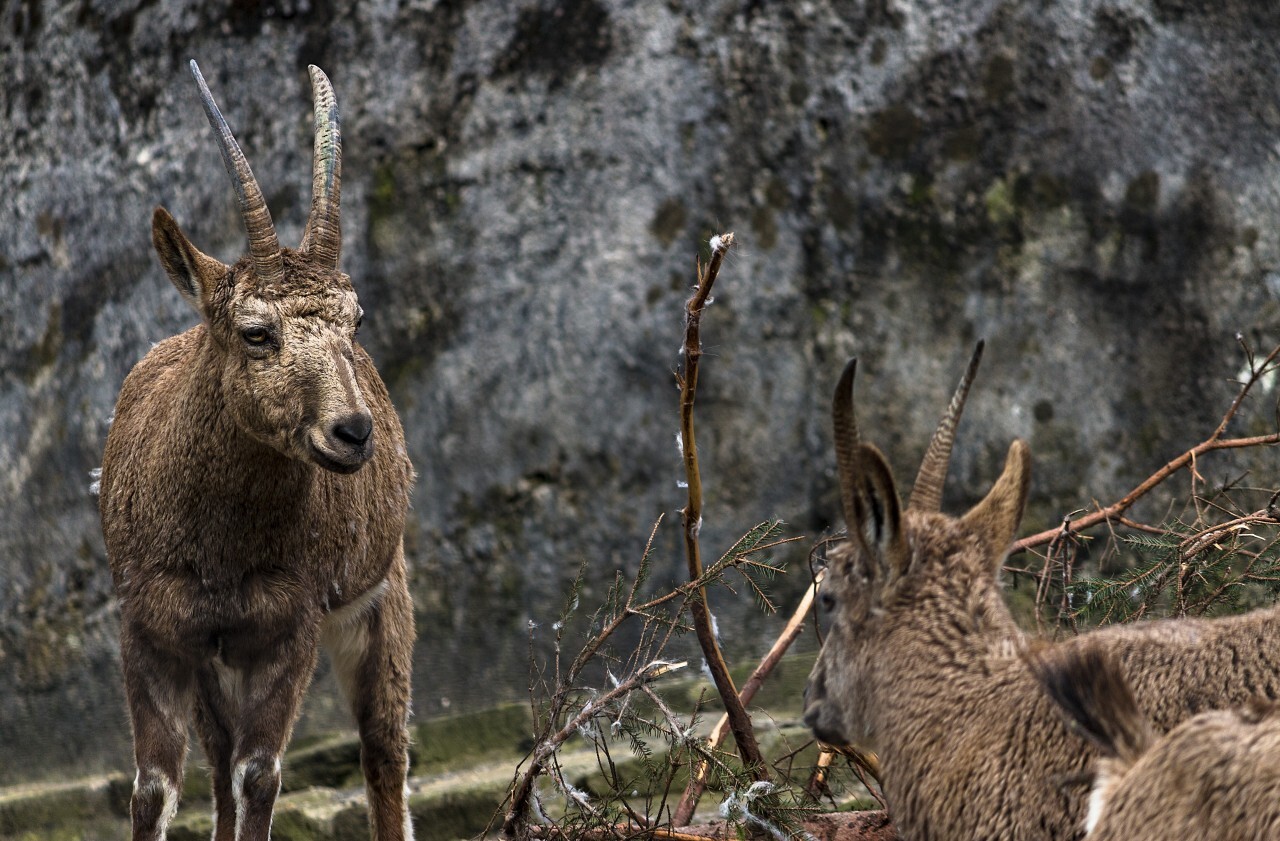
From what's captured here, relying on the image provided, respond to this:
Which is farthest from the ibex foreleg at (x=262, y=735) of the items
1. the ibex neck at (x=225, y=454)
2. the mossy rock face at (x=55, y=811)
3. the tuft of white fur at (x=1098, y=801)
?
the mossy rock face at (x=55, y=811)

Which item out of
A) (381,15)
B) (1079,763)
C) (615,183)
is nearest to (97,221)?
(381,15)

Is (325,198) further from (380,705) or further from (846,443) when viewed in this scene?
(846,443)

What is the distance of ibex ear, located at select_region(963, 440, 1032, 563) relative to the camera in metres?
3.44

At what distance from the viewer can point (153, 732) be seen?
15.4 feet

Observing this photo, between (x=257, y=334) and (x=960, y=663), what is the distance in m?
2.24

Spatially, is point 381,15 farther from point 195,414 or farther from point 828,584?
point 828,584

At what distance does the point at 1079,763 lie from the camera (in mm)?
3215

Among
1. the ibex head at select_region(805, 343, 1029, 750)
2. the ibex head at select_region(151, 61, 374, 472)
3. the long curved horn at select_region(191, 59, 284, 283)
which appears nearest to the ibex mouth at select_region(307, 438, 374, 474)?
the ibex head at select_region(151, 61, 374, 472)

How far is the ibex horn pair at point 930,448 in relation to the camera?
3.36 metres

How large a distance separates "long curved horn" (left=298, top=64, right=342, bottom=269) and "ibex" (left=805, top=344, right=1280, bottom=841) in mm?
1995

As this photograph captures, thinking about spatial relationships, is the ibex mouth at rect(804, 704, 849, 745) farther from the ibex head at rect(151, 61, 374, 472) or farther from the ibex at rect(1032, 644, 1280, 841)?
the ibex head at rect(151, 61, 374, 472)

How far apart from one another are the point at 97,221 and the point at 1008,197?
448 cm

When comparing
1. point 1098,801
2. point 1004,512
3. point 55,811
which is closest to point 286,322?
point 1004,512

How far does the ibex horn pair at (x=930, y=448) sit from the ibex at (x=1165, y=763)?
1.72ft
